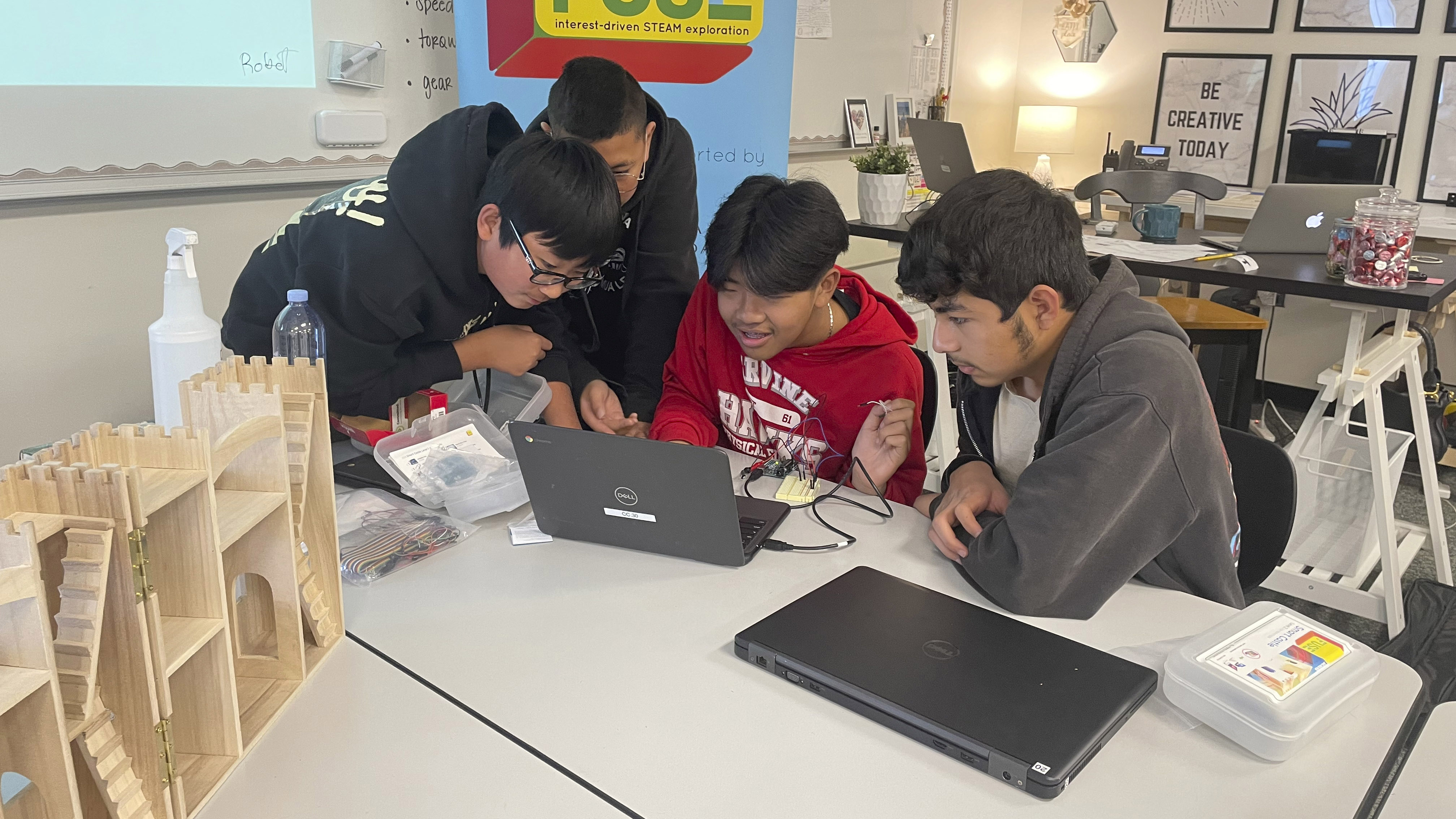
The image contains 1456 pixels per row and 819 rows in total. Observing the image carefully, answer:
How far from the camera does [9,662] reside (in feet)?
1.97

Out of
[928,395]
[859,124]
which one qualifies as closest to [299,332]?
[928,395]

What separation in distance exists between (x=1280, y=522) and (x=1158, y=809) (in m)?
0.71

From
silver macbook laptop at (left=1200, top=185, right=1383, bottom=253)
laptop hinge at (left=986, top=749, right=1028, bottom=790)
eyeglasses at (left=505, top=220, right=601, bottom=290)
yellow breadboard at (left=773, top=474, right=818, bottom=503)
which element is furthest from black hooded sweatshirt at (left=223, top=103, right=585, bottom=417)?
silver macbook laptop at (left=1200, top=185, right=1383, bottom=253)

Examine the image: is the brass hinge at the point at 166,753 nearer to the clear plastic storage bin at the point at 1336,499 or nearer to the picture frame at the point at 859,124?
the clear plastic storage bin at the point at 1336,499

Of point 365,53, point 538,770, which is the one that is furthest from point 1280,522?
point 365,53

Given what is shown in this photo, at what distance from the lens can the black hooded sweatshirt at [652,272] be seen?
1.93 metres

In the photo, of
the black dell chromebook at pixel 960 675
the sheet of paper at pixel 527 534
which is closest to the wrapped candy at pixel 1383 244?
the black dell chromebook at pixel 960 675

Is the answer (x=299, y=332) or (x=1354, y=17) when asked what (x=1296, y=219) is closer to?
(x=1354, y=17)

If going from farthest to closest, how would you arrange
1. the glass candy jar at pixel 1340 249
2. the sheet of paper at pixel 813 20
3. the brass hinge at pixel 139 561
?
the sheet of paper at pixel 813 20 < the glass candy jar at pixel 1340 249 < the brass hinge at pixel 139 561

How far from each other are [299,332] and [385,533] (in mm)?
426

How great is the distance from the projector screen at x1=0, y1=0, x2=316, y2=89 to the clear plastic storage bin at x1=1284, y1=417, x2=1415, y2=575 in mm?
2647

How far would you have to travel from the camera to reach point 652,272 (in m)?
1.96

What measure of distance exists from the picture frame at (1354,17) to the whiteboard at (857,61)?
155 cm

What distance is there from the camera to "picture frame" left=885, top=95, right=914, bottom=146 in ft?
13.6
